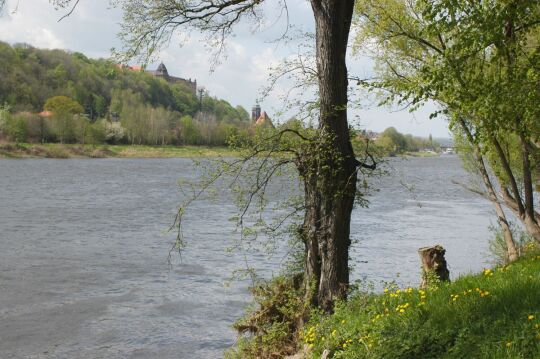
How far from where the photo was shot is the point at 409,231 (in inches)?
1125

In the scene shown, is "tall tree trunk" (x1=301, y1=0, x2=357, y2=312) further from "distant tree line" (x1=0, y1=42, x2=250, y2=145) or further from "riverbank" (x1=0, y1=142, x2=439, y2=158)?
"distant tree line" (x1=0, y1=42, x2=250, y2=145)

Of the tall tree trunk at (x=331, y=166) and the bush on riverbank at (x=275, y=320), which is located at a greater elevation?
the tall tree trunk at (x=331, y=166)

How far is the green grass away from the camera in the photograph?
644 cm

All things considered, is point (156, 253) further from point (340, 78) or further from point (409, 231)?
point (340, 78)

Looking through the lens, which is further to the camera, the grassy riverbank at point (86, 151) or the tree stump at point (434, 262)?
the grassy riverbank at point (86, 151)

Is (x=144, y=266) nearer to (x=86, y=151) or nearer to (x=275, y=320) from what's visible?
(x=275, y=320)

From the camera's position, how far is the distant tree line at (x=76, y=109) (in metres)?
114

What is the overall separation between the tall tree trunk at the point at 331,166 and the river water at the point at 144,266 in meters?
1.03

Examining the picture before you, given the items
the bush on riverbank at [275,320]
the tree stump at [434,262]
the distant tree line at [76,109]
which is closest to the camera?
the bush on riverbank at [275,320]

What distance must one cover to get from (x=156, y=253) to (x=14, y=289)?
6584 millimetres

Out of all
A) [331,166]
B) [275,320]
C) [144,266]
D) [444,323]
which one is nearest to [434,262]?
[331,166]

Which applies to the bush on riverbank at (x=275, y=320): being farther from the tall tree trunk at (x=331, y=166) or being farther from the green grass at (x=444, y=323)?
the green grass at (x=444, y=323)

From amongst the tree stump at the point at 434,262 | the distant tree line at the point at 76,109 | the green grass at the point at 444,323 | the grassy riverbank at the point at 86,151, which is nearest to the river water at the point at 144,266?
the tree stump at the point at 434,262

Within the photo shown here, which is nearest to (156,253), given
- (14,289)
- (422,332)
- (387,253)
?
(14,289)
